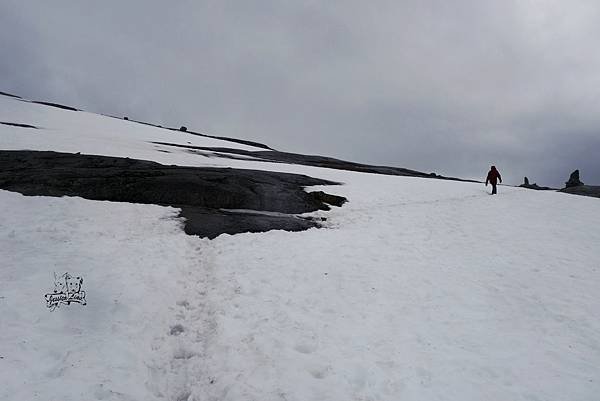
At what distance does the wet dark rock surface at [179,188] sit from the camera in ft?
62.5

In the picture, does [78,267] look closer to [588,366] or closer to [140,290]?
[140,290]

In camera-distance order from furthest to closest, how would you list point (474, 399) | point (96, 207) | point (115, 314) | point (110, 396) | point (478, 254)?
point (96, 207) < point (478, 254) < point (115, 314) < point (474, 399) < point (110, 396)

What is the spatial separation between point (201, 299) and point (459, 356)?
747 cm

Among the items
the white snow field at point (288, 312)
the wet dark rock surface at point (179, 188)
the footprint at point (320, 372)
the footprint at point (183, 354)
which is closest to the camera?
the white snow field at point (288, 312)

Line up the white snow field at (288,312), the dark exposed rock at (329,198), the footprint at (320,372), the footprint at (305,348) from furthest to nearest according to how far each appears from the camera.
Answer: the dark exposed rock at (329,198), the footprint at (305,348), the footprint at (320,372), the white snow field at (288,312)

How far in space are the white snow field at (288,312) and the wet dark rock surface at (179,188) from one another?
5.09 feet

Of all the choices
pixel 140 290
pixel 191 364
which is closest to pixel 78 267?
pixel 140 290

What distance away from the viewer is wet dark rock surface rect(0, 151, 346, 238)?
62.5ft

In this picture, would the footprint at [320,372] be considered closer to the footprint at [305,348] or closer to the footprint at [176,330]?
the footprint at [305,348]

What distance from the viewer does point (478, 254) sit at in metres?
16.8

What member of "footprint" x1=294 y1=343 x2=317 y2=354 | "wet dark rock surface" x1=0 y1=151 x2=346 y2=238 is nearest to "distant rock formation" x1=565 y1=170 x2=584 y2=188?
"wet dark rock surface" x1=0 y1=151 x2=346 y2=238

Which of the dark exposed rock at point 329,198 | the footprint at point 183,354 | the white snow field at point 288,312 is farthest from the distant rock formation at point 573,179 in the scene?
the footprint at point 183,354

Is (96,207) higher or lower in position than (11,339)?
higher

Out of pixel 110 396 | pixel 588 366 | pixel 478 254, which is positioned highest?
pixel 478 254
